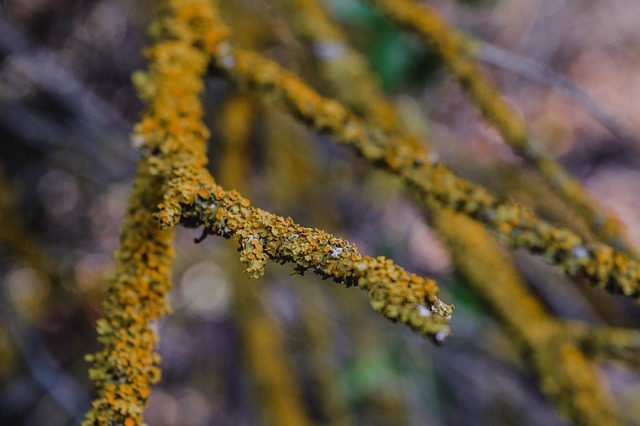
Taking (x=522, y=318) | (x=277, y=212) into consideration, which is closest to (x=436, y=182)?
(x=522, y=318)

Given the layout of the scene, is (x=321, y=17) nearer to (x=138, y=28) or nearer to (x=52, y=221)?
(x=138, y=28)

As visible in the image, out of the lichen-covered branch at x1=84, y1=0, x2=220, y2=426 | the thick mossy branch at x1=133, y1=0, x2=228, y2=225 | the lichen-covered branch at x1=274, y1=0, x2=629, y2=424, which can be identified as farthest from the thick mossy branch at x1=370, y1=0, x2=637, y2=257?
the lichen-covered branch at x1=84, y1=0, x2=220, y2=426

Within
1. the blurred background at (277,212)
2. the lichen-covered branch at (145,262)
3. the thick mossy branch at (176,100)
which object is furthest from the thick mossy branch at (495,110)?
the lichen-covered branch at (145,262)

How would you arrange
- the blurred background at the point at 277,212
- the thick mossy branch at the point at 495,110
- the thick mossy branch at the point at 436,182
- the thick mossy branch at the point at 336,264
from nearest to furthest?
1. the thick mossy branch at the point at 336,264
2. the thick mossy branch at the point at 436,182
3. the thick mossy branch at the point at 495,110
4. the blurred background at the point at 277,212

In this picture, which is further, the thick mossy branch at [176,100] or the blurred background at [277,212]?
the blurred background at [277,212]

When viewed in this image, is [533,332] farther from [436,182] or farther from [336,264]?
[336,264]

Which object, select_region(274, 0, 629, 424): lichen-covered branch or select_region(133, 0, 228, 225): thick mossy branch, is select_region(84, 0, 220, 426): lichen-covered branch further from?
select_region(274, 0, 629, 424): lichen-covered branch

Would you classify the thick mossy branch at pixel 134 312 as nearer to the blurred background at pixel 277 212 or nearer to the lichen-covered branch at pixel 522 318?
the lichen-covered branch at pixel 522 318

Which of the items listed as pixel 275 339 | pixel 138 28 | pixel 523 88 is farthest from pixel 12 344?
pixel 523 88
